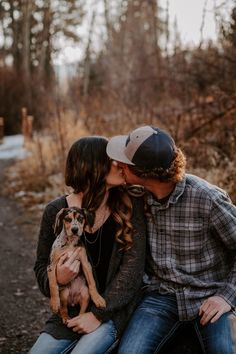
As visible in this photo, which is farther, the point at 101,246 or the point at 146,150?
the point at 101,246

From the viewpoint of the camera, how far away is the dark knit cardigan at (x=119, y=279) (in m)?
2.74

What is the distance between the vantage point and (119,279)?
2781mm

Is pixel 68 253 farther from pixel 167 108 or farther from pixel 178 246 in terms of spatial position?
pixel 167 108

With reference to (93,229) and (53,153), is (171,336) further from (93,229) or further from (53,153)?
(53,153)

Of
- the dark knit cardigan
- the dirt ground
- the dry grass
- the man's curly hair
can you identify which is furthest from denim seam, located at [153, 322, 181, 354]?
the dry grass

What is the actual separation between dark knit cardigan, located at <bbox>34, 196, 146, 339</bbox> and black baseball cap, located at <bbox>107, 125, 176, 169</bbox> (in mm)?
315

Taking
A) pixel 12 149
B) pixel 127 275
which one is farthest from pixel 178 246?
pixel 12 149

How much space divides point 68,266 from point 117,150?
66cm

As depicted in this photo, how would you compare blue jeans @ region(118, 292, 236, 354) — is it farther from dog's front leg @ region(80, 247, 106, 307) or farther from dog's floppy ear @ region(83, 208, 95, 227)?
dog's floppy ear @ region(83, 208, 95, 227)

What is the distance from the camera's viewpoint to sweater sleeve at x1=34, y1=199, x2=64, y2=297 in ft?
9.48

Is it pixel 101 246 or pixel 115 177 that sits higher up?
pixel 115 177

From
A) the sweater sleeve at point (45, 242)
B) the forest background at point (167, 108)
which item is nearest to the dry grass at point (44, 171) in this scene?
the forest background at point (167, 108)

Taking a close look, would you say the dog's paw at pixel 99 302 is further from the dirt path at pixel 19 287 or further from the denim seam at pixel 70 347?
the dirt path at pixel 19 287

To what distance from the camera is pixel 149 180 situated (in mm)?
2748
